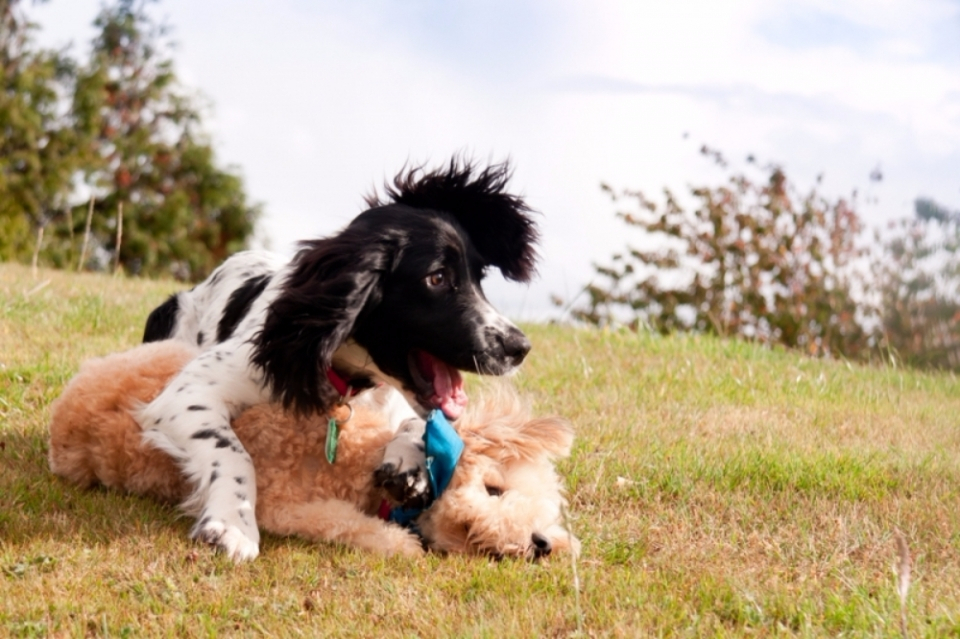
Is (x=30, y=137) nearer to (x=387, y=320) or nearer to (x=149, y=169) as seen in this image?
(x=149, y=169)

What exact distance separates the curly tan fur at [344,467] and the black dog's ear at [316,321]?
0.43 feet

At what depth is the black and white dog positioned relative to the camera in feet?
11.9

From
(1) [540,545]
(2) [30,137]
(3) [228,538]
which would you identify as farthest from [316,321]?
(2) [30,137]

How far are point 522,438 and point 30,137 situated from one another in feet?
53.5

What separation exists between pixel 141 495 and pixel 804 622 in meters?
2.46

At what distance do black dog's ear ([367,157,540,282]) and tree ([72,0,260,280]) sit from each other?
14283mm

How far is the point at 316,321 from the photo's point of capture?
3717 mm

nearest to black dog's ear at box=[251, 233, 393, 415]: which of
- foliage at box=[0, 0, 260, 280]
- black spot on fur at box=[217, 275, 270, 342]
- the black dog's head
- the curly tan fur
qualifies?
the black dog's head

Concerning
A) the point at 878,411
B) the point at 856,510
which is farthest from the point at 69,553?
the point at 878,411

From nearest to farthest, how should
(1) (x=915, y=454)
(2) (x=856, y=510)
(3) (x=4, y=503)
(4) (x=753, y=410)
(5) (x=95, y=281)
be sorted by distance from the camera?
(3) (x=4, y=503)
(2) (x=856, y=510)
(1) (x=915, y=454)
(4) (x=753, y=410)
(5) (x=95, y=281)

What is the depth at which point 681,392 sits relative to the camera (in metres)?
6.33

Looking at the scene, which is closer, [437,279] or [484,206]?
[437,279]

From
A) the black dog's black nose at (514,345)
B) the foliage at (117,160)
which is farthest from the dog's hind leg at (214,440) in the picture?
the foliage at (117,160)

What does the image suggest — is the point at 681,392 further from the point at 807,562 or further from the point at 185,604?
the point at 185,604
